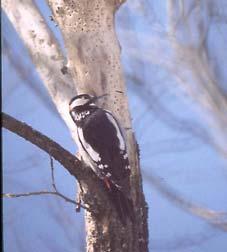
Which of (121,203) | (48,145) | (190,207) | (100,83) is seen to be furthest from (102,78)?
(190,207)

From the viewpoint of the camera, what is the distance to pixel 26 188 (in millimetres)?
1461

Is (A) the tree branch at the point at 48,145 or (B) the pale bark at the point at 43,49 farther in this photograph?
(B) the pale bark at the point at 43,49

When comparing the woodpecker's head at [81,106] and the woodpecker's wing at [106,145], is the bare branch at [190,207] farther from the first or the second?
the woodpecker's head at [81,106]

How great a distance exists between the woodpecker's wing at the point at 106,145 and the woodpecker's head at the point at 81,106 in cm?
2

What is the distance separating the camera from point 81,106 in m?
1.32

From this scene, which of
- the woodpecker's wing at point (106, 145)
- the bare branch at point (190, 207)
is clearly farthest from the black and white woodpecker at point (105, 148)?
the bare branch at point (190, 207)

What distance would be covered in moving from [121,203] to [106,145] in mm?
185

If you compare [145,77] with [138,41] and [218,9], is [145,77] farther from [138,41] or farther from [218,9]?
[218,9]

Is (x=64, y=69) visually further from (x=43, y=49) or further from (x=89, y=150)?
(x=89, y=150)

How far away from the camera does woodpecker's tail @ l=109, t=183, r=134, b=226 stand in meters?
1.29

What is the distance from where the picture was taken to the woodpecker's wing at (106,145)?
1291 millimetres

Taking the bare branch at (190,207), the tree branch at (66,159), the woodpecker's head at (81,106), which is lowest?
the bare branch at (190,207)

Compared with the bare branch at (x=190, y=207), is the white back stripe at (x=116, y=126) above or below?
above

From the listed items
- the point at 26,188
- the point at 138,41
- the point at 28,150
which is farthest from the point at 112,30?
the point at 26,188
